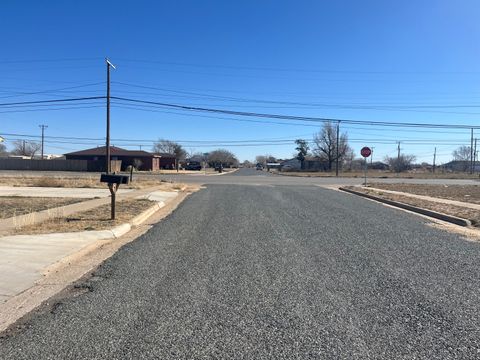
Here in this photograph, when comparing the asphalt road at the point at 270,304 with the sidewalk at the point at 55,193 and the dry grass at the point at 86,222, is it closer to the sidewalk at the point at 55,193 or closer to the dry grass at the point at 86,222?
the dry grass at the point at 86,222

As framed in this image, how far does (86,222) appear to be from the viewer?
12.0m

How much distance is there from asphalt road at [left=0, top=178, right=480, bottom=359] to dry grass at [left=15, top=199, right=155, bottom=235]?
2.21 metres

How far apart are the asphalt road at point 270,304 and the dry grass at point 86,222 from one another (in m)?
2.21

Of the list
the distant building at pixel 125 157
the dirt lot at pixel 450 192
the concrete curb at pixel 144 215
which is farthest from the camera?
the distant building at pixel 125 157

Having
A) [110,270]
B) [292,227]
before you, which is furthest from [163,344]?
[292,227]

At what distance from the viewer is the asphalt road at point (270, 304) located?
4.02 meters

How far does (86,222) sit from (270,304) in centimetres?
815

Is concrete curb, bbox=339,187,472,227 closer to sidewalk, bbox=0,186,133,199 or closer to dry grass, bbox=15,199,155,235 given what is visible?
dry grass, bbox=15,199,155,235

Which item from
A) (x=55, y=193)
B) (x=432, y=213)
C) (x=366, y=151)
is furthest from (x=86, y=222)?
(x=366, y=151)

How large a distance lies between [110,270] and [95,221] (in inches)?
222

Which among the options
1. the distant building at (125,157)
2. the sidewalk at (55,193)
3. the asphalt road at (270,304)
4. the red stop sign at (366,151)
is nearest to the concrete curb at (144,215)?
the asphalt road at (270,304)

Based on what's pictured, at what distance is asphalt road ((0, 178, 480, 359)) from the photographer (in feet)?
13.2

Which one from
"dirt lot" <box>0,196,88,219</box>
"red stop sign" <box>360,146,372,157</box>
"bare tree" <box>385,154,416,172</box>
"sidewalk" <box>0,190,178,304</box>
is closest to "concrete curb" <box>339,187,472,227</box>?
"sidewalk" <box>0,190,178,304</box>

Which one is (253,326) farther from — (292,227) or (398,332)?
(292,227)
